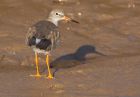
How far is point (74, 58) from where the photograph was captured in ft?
38.8

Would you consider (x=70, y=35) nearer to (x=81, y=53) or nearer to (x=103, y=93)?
(x=81, y=53)

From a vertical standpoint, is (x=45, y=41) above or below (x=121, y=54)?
above

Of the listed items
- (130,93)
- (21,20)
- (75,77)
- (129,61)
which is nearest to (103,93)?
(130,93)

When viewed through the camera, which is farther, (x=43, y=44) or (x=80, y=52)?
(x=80, y=52)

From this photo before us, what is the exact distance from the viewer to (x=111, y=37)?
12.9m

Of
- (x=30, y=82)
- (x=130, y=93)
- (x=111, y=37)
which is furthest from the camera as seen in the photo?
(x=111, y=37)

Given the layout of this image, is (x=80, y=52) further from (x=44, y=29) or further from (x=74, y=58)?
(x=44, y=29)

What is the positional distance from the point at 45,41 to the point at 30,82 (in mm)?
673

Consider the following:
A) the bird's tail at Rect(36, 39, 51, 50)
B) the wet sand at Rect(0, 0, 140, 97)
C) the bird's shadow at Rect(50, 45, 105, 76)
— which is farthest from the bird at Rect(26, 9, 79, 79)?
the bird's shadow at Rect(50, 45, 105, 76)

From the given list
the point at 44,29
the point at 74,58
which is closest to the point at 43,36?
the point at 44,29

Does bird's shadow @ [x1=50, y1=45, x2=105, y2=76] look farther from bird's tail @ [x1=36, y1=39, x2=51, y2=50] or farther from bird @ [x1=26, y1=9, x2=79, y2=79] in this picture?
bird's tail @ [x1=36, y1=39, x2=51, y2=50]

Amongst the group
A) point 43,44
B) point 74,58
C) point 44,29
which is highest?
point 44,29

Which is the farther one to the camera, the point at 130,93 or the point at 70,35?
the point at 70,35

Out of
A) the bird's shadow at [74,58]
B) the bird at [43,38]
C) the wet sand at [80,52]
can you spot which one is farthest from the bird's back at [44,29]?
the bird's shadow at [74,58]
